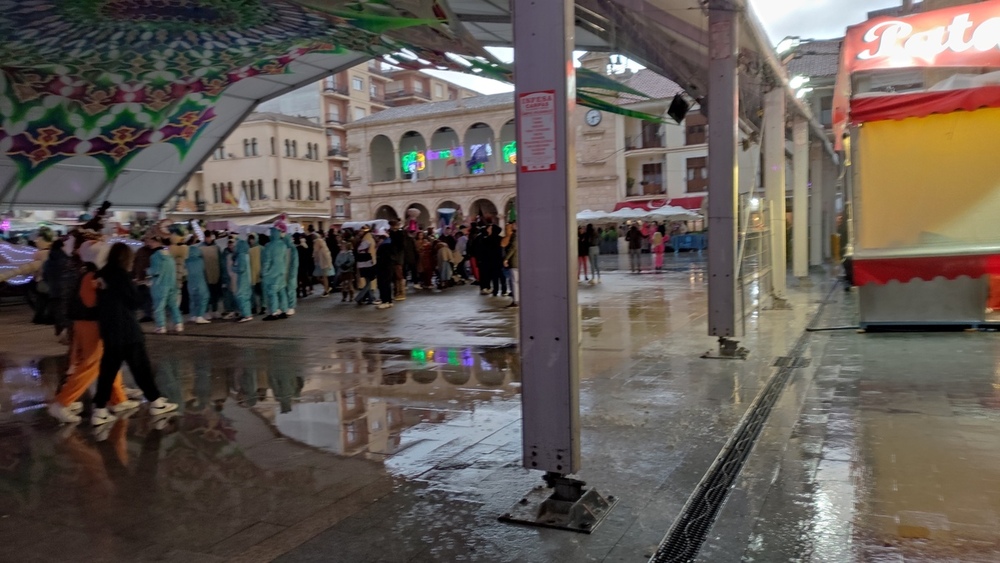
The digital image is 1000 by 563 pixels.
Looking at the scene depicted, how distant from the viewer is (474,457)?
4.93 meters

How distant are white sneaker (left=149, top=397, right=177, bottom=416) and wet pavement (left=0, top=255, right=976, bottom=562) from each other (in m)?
0.10

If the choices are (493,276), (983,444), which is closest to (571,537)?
(983,444)

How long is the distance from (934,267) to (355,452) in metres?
7.38

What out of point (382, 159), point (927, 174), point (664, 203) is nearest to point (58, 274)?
point (927, 174)

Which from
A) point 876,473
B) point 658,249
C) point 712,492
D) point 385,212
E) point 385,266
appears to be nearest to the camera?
point 712,492

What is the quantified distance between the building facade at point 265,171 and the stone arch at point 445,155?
851 centimetres

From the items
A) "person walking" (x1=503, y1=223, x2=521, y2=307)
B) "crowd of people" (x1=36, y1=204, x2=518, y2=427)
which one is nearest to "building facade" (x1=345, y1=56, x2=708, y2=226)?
"crowd of people" (x1=36, y1=204, x2=518, y2=427)

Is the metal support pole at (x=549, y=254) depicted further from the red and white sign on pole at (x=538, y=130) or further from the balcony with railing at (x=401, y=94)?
the balcony with railing at (x=401, y=94)

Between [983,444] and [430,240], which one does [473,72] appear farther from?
[430,240]

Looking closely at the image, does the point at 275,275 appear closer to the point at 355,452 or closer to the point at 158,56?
the point at 158,56

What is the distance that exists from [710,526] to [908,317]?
706 centimetres

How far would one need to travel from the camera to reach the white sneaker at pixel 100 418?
6172 mm

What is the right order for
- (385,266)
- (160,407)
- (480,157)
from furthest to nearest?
(480,157), (385,266), (160,407)

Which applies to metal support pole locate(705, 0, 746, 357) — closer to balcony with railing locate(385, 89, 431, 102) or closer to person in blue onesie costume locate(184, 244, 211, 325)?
person in blue onesie costume locate(184, 244, 211, 325)
